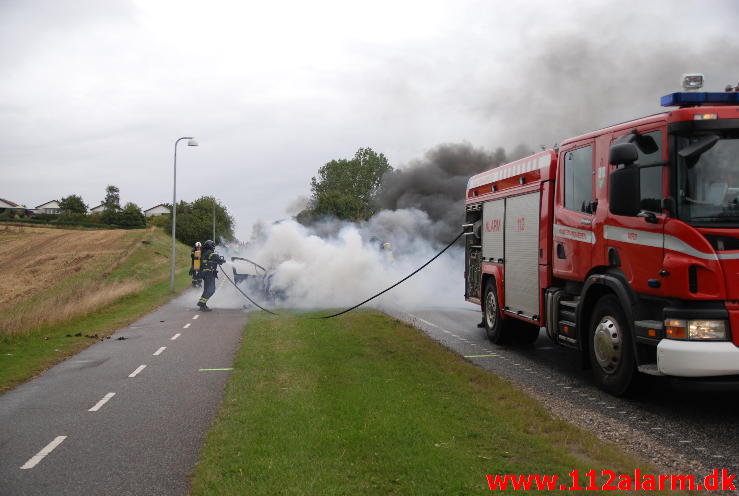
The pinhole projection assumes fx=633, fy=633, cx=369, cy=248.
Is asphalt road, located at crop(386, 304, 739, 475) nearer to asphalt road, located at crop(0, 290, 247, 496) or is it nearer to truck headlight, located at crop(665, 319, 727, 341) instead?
truck headlight, located at crop(665, 319, 727, 341)

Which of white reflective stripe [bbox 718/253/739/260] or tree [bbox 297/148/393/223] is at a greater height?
tree [bbox 297/148/393/223]

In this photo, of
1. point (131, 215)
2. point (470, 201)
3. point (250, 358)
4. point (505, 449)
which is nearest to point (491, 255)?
point (470, 201)

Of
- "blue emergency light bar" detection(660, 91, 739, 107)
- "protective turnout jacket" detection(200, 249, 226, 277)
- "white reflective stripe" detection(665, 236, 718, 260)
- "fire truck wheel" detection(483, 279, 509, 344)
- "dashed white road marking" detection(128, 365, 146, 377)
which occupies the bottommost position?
"dashed white road marking" detection(128, 365, 146, 377)

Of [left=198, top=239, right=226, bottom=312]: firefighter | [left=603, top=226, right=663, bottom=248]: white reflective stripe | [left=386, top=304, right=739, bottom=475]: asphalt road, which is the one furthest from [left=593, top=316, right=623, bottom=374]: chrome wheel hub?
[left=198, top=239, right=226, bottom=312]: firefighter

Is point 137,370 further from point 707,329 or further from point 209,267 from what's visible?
point 209,267

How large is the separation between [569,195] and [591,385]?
232cm

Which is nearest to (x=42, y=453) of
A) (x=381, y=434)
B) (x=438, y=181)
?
(x=381, y=434)

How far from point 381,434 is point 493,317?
5738 millimetres

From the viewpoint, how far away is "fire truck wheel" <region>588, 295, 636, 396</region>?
6.40 metres

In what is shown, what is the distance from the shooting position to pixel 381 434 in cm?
552

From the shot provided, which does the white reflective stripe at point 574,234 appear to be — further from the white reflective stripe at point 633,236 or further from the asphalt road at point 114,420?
the asphalt road at point 114,420

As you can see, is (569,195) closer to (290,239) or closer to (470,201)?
(470,201)

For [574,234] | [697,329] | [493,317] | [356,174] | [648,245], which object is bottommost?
[493,317]

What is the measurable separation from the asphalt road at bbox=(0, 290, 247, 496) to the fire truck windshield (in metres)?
4.84
